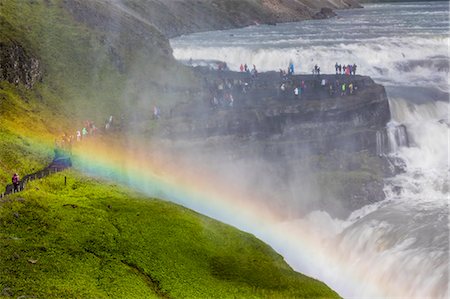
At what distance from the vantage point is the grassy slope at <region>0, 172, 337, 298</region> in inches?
979

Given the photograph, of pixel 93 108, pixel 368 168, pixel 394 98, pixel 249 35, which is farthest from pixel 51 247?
pixel 249 35

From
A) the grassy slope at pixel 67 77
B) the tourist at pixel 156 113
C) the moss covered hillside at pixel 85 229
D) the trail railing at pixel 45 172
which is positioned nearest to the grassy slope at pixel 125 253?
the moss covered hillside at pixel 85 229

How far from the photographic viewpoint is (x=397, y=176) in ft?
198

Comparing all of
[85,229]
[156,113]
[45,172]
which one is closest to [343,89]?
[156,113]

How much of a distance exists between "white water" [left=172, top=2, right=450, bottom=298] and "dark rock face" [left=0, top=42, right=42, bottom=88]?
25.7 m

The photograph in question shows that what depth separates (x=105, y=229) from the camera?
99.0 feet

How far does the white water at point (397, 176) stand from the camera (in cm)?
4119

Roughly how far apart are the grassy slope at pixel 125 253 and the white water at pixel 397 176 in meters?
12.2

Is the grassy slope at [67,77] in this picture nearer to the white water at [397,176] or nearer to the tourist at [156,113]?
the tourist at [156,113]

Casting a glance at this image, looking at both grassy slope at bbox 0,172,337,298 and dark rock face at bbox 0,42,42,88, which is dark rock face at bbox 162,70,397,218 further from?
grassy slope at bbox 0,172,337,298

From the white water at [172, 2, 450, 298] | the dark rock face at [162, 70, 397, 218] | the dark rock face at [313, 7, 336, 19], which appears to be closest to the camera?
the white water at [172, 2, 450, 298]

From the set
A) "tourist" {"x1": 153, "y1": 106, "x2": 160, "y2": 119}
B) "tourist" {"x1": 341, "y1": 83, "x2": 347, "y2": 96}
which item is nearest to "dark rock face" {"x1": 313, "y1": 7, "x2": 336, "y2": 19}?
"tourist" {"x1": 341, "y1": 83, "x2": 347, "y2": 96}

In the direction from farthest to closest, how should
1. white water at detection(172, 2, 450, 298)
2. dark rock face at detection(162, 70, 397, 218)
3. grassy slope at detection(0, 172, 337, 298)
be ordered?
dark rock face at detection(162, 70, 397, 218) < white water at detection(172, 2, 450, 298) < grassy slope at detection(0, 172, 337, 298)

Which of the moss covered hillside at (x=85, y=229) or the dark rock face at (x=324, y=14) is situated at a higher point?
the dark rock face at (x=324, y=14)
